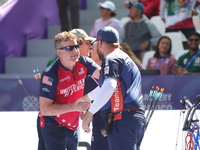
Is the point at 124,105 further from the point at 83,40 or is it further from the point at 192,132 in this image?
the point at 83,40

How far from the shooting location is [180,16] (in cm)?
913

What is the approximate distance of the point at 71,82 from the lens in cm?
473

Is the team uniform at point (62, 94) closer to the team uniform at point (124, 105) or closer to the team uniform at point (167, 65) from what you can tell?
the team uniform at point (124, 105)

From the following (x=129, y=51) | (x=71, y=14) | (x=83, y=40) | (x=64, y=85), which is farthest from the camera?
(x=71, y=14)

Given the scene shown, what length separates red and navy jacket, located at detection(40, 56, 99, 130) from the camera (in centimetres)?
459

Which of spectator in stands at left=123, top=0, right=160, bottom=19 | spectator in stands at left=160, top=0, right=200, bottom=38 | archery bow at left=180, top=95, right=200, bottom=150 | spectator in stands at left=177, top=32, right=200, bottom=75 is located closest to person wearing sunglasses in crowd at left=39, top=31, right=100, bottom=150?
archery bow at left=180, top=95, right=200, bottom=150

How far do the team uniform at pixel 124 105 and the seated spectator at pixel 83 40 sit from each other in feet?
3.75

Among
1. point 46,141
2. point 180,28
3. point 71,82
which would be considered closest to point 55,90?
point 71,82

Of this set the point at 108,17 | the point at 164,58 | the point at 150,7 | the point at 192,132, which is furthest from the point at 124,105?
the point at 150,7

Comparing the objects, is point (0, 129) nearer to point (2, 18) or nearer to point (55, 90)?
point (55, 90)

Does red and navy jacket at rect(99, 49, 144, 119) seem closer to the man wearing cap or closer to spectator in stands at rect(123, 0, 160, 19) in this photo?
the man wearing cap

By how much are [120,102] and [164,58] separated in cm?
445

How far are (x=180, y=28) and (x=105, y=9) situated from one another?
59.2 inches

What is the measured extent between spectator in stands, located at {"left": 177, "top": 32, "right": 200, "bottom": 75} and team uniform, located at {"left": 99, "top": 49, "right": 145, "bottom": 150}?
4.05 meters
